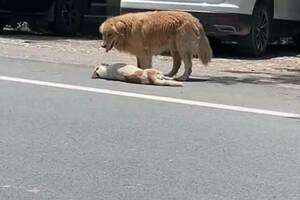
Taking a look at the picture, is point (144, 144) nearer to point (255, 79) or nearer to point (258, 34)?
point (255, 79)

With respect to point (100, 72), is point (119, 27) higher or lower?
higher

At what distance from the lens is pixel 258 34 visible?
44.7 ft

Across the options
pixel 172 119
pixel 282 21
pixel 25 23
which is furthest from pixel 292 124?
pixel 25 23

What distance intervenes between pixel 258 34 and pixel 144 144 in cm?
722

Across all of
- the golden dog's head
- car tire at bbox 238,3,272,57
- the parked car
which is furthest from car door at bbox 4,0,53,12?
the golden dog's head

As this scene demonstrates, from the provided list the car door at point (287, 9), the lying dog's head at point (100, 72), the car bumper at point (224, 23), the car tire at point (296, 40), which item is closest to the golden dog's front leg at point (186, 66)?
the lying dog's head at point (100, 72)

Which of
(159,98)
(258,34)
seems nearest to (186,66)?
(159,98)

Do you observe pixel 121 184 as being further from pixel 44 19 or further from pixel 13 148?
pixel 44 19

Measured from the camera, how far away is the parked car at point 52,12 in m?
16.1

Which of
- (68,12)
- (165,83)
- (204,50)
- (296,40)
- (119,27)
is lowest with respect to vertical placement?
(296,40)

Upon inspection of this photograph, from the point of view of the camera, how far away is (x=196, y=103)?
906cm

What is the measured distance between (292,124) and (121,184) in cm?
298

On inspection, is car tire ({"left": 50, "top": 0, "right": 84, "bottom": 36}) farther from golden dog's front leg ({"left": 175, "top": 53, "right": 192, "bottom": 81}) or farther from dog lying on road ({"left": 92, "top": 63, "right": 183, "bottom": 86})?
golden dog's front leg ({"left": 175, "top": 53, "right": 192, "bottom": 81})

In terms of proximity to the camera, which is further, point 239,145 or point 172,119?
point 172,119
